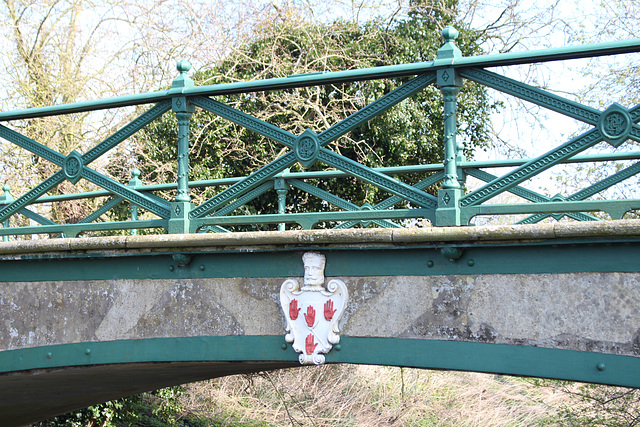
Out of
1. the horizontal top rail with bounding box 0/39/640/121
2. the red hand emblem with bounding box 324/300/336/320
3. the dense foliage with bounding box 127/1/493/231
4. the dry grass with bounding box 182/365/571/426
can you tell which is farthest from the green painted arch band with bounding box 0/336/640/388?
the dense foliage with bounding box 127/1/493/231

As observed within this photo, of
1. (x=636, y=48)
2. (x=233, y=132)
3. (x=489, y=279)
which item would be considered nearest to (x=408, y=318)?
(x=489, y=279)

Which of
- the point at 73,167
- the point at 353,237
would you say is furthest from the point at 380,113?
the point at 73,167

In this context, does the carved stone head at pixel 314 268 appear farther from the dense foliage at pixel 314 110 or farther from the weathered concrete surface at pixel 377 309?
the dense foliage at pixel 314 110

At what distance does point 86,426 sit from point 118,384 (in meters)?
4.36

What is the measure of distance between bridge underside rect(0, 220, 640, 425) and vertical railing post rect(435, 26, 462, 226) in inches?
6.3

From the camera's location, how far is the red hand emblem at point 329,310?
3941 millimetres

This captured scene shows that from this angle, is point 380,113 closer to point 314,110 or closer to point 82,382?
point 82,382

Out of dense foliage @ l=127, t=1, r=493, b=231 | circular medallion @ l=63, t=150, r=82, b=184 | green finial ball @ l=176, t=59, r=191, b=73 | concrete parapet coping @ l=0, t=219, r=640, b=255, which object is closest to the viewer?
concrete parapet coping @ l=0, t=219, r=640, b=255

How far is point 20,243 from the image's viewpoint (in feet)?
14.9

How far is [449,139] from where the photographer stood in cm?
373

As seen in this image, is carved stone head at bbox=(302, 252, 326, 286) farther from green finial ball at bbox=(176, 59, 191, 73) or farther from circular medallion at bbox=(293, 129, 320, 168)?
green finial ball at bbox=(176, 59, 191, 73)

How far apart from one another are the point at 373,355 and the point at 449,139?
124 cm

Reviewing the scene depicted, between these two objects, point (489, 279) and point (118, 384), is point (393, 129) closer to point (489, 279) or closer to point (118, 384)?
point (118, 384)

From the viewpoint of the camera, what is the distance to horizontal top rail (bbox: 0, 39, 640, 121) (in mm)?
3443
